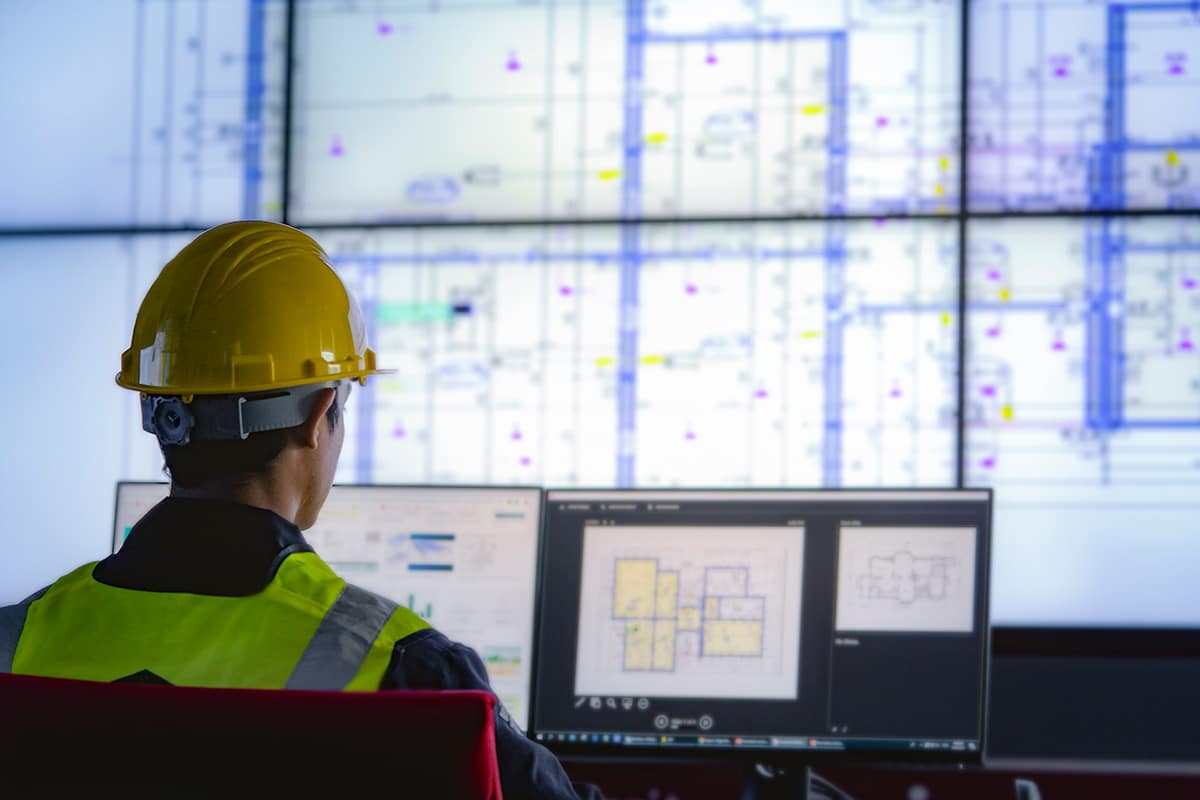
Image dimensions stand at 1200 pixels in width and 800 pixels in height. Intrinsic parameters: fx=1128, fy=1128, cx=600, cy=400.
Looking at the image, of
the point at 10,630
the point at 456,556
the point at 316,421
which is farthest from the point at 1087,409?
the point at 10,630

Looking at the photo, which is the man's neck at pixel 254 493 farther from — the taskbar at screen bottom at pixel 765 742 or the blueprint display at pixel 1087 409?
the blueprint display at pixel 1087 409

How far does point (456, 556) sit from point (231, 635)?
89 cm

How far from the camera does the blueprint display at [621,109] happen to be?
265cm

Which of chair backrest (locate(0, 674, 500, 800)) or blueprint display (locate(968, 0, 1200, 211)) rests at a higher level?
blueprint display (locate(968, 0, 1200, 211))

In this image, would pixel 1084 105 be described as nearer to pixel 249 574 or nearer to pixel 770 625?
pixel 770 625

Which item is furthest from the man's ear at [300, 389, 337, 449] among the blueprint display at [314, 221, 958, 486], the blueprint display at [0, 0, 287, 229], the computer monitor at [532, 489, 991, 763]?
the blueprint display at [0, 0, 287, 229]

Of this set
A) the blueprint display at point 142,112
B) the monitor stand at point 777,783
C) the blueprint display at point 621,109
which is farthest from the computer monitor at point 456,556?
the blueprint display at point 142,112

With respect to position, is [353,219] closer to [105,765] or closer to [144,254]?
[144,254]

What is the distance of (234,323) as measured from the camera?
1268 mm

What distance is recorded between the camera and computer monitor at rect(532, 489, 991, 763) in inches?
68.6

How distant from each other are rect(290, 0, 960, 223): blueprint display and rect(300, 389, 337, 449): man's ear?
4.97ft

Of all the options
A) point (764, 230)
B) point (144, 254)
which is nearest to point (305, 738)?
point (764, 230)

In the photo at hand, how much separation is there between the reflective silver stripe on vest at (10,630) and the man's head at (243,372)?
20 centimetres

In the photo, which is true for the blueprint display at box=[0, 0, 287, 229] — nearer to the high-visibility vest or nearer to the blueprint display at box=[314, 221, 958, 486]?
the blueprint display at box=[314, 221, 958, 486]
